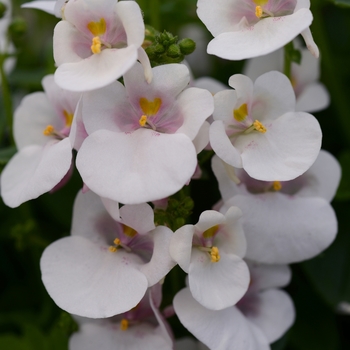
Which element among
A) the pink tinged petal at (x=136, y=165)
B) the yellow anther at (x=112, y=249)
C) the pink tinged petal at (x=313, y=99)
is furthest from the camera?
the pink tinged petal at (x=313, y=99)

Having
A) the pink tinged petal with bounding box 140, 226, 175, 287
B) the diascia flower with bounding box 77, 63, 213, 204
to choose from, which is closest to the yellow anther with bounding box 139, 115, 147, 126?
the diascia flower with bounding box 77, 63, 213, 204

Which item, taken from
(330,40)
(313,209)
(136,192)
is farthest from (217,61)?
(136,192)

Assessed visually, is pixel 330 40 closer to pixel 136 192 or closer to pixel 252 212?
pixel 252 212

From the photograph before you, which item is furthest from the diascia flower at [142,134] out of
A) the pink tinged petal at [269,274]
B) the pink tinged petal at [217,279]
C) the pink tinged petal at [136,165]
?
the pink tinged petal at [269,274]

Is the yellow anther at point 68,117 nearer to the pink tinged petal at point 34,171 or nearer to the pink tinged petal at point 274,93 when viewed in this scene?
the pink tinged petal at point 34,171

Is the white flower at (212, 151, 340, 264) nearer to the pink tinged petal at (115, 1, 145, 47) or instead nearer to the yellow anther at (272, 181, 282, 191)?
the yellow anther at (272, 181, 282, 191)

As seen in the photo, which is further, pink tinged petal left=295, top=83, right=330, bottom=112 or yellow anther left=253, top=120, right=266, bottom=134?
pink tinged petal left=295, top=83, right=330, bottom=112

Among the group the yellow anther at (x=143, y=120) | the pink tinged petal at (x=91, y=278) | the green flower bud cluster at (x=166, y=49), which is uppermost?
the green flower bud cluster at (x=166, y=49)
